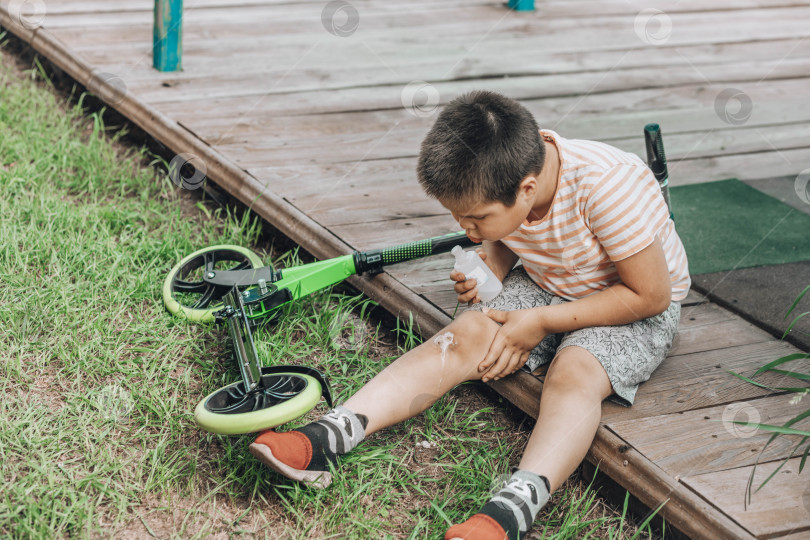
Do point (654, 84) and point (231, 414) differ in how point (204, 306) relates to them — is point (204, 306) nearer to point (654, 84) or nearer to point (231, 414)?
point (231, 414)

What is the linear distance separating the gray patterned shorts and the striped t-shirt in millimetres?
57

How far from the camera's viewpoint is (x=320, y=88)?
3582 mm

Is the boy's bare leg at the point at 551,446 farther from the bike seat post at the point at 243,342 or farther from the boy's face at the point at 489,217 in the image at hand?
the bike seat post at the point at 243,342

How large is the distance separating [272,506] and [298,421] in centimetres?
24

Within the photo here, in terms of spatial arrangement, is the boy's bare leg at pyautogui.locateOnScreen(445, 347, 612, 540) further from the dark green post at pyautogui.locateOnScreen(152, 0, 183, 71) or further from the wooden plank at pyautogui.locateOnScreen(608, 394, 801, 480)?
the dark green post at pyautogui.locateOnScreen(152, 0, 183, 71)

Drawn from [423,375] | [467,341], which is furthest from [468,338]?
[423,375]

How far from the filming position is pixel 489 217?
1.79 m

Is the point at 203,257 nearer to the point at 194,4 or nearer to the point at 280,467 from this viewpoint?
the point at 280,467

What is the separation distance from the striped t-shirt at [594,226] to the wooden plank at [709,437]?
308 mm

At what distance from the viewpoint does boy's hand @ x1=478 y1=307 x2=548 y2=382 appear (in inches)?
74.8

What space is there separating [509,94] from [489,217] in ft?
6.37

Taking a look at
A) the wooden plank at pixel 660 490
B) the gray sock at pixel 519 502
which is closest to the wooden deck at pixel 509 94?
the wooden plank at pixel 660 490

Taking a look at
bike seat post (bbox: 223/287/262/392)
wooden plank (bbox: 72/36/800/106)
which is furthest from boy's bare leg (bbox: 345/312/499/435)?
wooden plank (bbox: 72/36/800/106)

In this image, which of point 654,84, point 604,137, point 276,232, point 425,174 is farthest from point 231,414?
point 654,84
